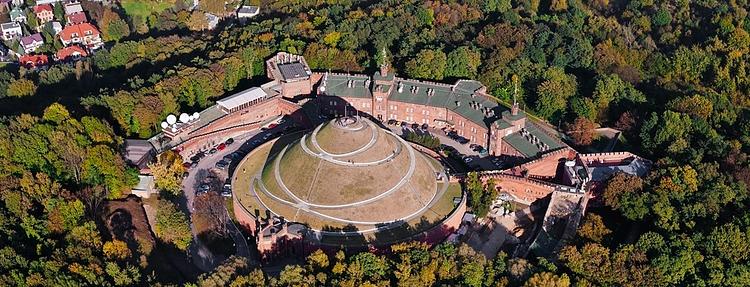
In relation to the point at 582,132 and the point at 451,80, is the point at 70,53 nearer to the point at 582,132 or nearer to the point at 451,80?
the point at 451,80

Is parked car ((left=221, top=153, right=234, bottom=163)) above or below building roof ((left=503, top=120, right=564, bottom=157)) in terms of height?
below

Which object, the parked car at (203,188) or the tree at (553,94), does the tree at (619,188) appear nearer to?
the tree at (553,94)

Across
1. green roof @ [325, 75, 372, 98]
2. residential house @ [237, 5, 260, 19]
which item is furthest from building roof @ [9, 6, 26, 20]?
green roof @ [325, 75, 372, 98]

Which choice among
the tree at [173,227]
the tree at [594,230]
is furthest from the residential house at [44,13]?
the tree at [594,230]

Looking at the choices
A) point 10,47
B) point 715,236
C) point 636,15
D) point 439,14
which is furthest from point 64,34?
point 715,236

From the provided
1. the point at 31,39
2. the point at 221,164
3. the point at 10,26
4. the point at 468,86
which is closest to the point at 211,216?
the point at 221,164

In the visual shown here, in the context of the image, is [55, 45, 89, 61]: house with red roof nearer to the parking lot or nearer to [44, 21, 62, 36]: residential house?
[44, 21, 62, 36]: residential house

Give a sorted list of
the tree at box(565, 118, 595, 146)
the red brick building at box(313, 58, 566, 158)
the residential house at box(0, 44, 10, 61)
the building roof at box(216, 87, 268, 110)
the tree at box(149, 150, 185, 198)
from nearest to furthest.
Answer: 1. the tree at box(149, 150, 185, 198)
2. the red brick building at box(313, 58, 566, 158)
3. the tree at box(565, 118, 595, 146)
4. the building roof at box(216, 87, 268, 110)
5. the residential house at box(0, 44, 10, 61)
